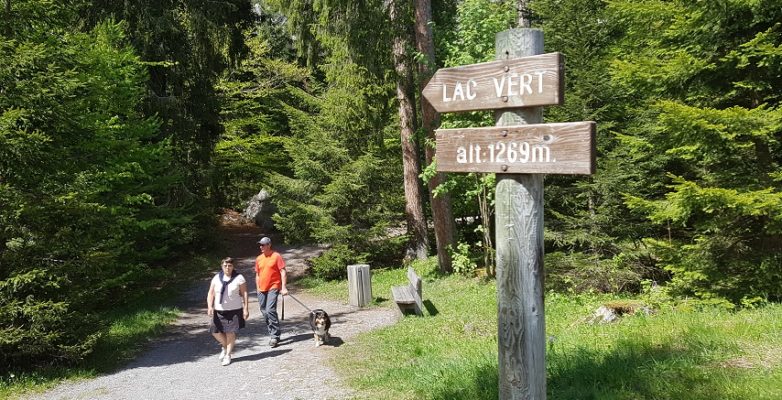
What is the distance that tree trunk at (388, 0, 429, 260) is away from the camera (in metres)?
15.2

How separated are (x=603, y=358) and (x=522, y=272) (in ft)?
9.84

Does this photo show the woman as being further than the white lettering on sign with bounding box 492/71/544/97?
Yes

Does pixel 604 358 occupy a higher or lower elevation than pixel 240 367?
higher

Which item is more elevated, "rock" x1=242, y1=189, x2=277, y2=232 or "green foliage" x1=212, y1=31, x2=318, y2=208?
"green foliage" x1=212, y1=31, x2=318, y2=208

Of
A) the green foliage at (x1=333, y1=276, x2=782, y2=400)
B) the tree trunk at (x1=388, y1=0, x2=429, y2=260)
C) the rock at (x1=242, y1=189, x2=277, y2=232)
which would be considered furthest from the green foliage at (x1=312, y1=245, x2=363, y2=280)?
the rock at (x1=242, y1=189, x2=277, y2=232)

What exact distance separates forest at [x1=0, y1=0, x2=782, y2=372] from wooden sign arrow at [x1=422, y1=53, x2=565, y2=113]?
5.41 metres

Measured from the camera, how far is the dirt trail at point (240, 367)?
7.07 m

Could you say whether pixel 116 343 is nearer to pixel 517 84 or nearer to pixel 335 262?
pixel 335 262

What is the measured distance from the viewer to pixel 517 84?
3039 millimetres

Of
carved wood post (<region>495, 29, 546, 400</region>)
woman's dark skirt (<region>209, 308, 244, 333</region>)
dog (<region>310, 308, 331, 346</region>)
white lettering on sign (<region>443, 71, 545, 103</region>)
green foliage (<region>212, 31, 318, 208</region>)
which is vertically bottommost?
dog (<region>310, 308, 331, 346</region>)

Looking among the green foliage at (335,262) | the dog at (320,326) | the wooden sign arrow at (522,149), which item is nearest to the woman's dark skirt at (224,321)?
the dog at (320,326)

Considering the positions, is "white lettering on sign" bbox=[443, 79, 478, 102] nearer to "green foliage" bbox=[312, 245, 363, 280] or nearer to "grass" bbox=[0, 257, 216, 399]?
"grass" bbox=[0, 257, 216, 399]

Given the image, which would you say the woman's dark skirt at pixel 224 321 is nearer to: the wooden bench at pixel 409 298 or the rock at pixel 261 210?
the wooden bench at pixel 409 298

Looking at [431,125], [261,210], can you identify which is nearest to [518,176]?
[431,125]
